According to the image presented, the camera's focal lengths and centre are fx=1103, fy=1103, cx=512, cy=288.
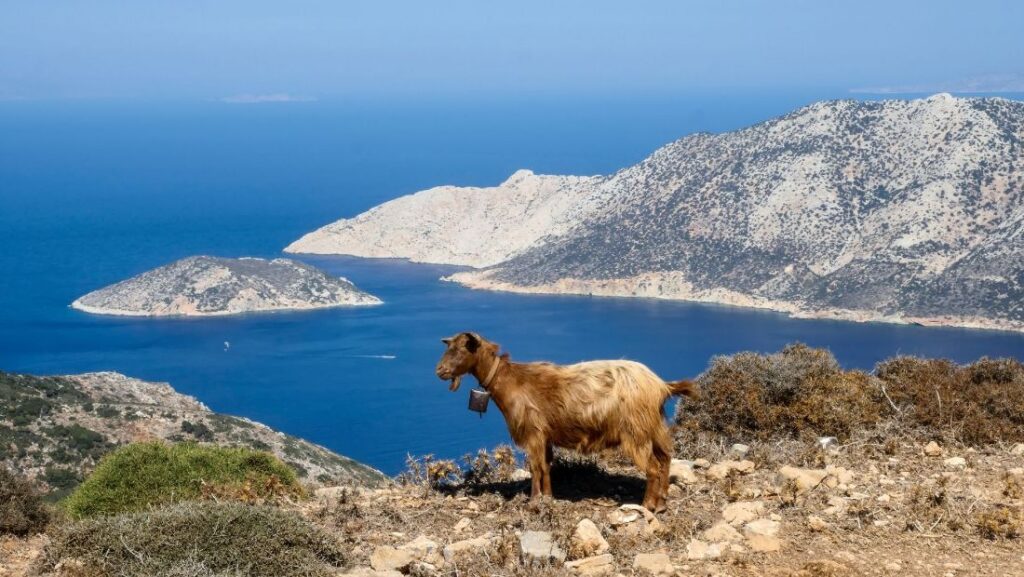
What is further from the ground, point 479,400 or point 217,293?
point 479,400

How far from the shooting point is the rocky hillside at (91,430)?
29.4 metres

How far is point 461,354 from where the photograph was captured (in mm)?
9812

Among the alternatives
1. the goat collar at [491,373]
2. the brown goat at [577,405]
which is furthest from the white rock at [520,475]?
the goat collar at [491,373]

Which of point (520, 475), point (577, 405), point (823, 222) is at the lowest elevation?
point (823, 222)

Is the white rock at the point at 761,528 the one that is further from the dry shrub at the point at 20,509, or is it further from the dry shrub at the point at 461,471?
the dry shrub at the point at 20,509

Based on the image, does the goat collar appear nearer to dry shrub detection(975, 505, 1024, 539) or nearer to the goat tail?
the goat tail

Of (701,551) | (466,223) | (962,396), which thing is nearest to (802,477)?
(701,551)

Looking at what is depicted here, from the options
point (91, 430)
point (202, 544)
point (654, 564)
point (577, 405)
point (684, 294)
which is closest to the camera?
point (202, 544)

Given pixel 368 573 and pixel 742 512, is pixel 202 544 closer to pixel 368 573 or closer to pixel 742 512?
pixel 368 573

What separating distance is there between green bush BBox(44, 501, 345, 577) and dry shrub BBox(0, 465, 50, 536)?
192 cm

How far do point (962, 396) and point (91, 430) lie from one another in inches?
1077

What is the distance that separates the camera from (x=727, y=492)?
9.34 m

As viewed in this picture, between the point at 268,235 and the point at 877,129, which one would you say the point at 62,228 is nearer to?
the point at 268,235

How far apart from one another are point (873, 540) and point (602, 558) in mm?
2072
